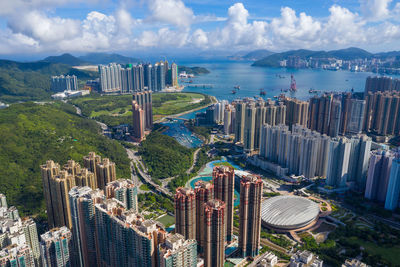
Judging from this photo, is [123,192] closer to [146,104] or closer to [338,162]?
[338,162]

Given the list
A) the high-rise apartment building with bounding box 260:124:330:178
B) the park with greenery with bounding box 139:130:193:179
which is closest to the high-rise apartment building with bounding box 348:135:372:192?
the high-rise apartment building with bounding box 260:124:330:178

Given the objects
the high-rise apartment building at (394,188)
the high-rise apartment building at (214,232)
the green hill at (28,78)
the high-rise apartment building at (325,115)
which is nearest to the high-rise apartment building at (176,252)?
the high-rise apartment building at (214,232)

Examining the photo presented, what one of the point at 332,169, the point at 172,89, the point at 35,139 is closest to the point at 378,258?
the point at 332,169

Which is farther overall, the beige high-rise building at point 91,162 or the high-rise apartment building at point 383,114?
the high-rise apartment building at point 383,114

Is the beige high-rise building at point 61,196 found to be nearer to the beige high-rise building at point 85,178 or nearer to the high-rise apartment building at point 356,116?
the beige high-rise building at point 85,178

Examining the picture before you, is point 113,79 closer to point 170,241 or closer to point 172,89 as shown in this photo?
point 172,89
